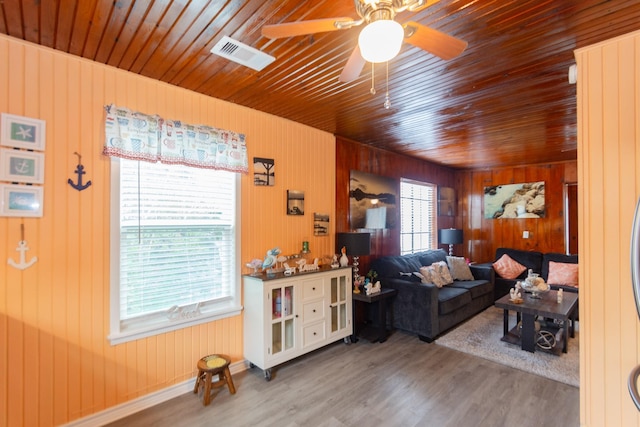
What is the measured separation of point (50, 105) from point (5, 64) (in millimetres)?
289

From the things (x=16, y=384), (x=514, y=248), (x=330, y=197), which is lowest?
(x=16, y=384)

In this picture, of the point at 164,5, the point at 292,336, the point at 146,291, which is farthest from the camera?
the point at 292,336

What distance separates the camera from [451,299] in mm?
3873

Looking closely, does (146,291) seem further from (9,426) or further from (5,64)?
(5,64)

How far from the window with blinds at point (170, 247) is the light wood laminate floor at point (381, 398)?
691 millimetres

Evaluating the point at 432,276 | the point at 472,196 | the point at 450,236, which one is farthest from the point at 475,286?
the point at 472,196

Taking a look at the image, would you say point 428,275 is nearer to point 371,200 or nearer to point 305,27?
point 371,200

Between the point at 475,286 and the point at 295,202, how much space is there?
3.06 meters

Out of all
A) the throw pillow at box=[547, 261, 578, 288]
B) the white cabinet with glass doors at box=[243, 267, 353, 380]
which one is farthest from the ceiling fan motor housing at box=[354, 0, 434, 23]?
the throw pillow at box=[547, 261, 578, 288]

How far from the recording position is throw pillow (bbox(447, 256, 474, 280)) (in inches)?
196

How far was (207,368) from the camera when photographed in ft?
7.99

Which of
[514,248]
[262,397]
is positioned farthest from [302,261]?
[514,248]

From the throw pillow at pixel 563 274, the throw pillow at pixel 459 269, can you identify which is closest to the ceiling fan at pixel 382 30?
the throw pillow at pixel 459 269

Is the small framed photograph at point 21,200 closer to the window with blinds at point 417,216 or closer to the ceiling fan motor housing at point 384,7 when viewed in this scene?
the ceiling fan motor housing at point 384,7
